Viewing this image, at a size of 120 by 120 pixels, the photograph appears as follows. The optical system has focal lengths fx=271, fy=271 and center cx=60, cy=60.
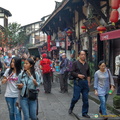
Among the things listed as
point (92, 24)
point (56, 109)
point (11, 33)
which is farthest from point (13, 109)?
point (11, 33)

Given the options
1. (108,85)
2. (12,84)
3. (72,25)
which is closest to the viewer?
(12,84)

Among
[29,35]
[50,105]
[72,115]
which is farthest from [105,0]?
[29,35]

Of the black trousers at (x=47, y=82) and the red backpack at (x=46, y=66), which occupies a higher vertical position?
the red backpack at (x=46, y=66)

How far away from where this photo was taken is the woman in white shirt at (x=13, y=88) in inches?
211

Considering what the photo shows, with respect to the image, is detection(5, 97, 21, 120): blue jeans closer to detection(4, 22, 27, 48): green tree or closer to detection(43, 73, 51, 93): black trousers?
detection(43, 73, 51, 93): black trousers

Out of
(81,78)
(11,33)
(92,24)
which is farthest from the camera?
(11,33)

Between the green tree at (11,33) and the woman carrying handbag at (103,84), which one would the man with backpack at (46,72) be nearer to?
the woman carrying handbag at (103,84)

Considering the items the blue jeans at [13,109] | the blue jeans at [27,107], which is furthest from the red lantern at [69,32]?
the blue jeans at [27,107]

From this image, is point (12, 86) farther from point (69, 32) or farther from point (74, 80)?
point (69, 32)

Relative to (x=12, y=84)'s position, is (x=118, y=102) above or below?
below

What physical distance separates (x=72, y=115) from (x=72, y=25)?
46.6 ft

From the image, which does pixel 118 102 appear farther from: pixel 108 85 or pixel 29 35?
pixel 29 35

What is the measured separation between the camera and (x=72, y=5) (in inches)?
658

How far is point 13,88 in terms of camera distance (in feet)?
17.7
